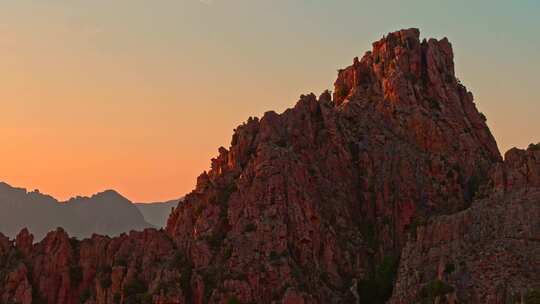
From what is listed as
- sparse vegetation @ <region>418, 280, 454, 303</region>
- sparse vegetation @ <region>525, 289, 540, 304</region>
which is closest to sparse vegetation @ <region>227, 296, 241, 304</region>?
sparse vegetation @ <region>418, 280, 454, 303</region>

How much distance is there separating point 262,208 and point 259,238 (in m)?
6.64

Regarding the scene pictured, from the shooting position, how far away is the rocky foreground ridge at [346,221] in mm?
122500

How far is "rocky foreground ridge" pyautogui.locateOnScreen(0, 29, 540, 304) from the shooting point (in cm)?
12250

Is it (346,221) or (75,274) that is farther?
(346,221)

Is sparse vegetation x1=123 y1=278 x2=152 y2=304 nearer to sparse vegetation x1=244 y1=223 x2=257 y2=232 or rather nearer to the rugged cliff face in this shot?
sparse vegetation x1=244 y1=223 x2=257 y2=232

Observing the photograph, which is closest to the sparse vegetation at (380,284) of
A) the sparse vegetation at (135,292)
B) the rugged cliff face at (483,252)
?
the rugged cliff face at (483,252)

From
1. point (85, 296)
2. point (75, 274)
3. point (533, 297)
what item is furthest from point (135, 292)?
point (533, 297)

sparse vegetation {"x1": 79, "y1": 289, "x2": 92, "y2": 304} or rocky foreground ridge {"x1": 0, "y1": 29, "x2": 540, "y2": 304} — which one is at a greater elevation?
rocky foreground ridge {"x1": 0, "y1": 29, "x2": 540, "y2": 304}

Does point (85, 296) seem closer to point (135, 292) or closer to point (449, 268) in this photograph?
point (135, 292)

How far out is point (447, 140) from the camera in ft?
508

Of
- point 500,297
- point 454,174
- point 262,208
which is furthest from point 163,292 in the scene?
point 454,174

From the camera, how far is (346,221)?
472 ft

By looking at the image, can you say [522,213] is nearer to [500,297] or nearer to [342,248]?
[500,297]

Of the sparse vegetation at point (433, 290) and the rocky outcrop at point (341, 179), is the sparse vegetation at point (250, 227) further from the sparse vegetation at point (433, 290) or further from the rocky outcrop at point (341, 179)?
the sparse vegetation at point (433, 290)
